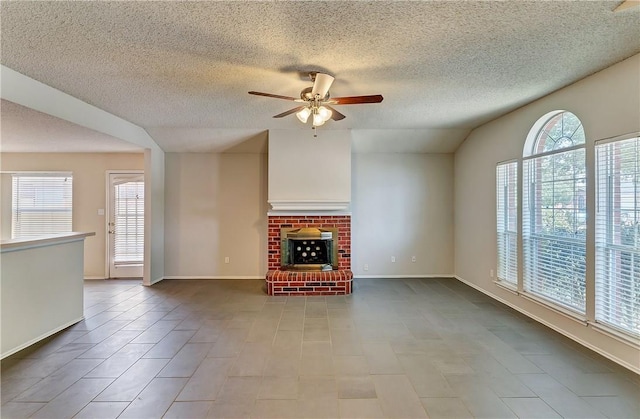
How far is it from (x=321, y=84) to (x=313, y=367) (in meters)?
2.51

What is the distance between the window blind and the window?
0.22 m

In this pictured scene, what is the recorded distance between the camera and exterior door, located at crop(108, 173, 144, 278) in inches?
220

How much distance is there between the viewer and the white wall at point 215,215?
18.4 ft

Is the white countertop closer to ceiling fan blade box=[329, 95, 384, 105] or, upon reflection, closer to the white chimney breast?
the white chimney breast

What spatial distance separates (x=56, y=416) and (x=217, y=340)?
129 centimetres

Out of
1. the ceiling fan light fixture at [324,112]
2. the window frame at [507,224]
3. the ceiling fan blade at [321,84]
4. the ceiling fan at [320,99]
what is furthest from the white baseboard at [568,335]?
the ceiling fan blade at [321,84]

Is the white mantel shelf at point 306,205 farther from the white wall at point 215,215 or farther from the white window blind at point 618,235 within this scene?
the white window blind at point 618,235

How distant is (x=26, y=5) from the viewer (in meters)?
1.82

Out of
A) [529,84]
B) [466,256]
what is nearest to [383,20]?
[529,84]

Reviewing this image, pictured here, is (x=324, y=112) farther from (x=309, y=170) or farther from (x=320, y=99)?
(x=309, y=170)

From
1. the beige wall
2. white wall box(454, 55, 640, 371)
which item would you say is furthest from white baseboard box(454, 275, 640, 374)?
the beige wall

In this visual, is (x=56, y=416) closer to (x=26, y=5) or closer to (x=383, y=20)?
(x=26, y=5)

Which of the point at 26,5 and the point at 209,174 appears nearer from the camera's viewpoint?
the point at 26,5

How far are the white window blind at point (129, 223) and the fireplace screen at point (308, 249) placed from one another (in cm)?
287
